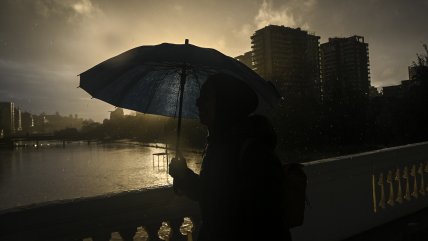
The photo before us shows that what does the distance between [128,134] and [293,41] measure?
130m

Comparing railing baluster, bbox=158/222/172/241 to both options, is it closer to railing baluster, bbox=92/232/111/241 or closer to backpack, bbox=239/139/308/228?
railing baluster, bbox=92/232/111/241

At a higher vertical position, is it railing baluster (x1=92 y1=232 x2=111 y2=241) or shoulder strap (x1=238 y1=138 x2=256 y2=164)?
shoulder strap (x1=238 y1=138 x2=256 y2=164)

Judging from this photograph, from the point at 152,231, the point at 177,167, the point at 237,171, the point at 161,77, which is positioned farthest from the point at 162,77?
the point at 237,171

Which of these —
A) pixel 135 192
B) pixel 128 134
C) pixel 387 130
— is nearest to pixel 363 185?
pixel 135 192

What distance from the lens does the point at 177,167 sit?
2299 mm

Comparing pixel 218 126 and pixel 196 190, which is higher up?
pixel 218 126

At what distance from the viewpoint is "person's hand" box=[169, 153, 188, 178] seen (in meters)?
2.28

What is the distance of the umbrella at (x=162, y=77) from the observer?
273 centimetres

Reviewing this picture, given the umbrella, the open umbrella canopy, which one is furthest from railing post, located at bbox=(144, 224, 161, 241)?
the open umbrella canopy

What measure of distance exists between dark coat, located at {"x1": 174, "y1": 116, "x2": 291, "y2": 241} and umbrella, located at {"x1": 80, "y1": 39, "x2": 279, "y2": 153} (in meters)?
0.69

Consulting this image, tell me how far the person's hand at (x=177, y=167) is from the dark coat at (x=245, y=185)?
27cm

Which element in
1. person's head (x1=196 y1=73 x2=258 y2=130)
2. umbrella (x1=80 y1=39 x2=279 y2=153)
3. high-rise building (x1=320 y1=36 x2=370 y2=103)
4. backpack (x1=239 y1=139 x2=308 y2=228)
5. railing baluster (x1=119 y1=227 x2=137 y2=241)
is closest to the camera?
person's head (x1=196 y1=73 x2=258 y2=130)

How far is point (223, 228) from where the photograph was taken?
1.97 metres

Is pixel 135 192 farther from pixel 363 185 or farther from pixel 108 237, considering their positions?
pixel 363 185
